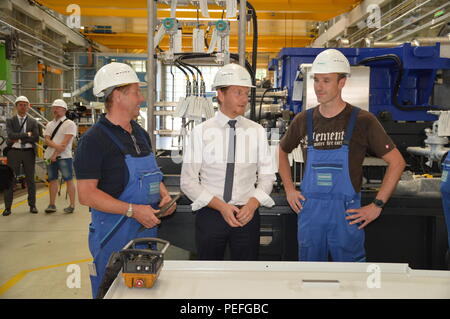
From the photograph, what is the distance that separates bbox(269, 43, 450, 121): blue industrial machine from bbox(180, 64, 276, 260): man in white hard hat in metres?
1.09

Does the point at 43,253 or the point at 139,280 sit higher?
the point at 139,280

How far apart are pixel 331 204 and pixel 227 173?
21.2 inches

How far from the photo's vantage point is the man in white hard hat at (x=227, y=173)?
2.13 meters

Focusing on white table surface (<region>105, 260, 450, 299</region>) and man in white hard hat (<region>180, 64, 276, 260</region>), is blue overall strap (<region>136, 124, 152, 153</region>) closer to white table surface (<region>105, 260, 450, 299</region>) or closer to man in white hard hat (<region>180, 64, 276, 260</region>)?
man in white hard hat (<region>180, 64, 276, 260</region>)

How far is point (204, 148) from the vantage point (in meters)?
2.18

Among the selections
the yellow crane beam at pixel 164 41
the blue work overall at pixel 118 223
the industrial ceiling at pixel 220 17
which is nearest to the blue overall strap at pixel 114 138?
the blue work overall at pixel 118 223

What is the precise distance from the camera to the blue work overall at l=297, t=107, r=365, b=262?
216 cm

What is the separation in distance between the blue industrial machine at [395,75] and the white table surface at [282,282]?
2050 millimetres

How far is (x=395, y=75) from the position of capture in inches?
131

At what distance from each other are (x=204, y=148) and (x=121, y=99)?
0.47 m

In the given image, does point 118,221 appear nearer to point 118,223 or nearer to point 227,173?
point 118,223

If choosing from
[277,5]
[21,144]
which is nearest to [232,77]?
[21,144]
